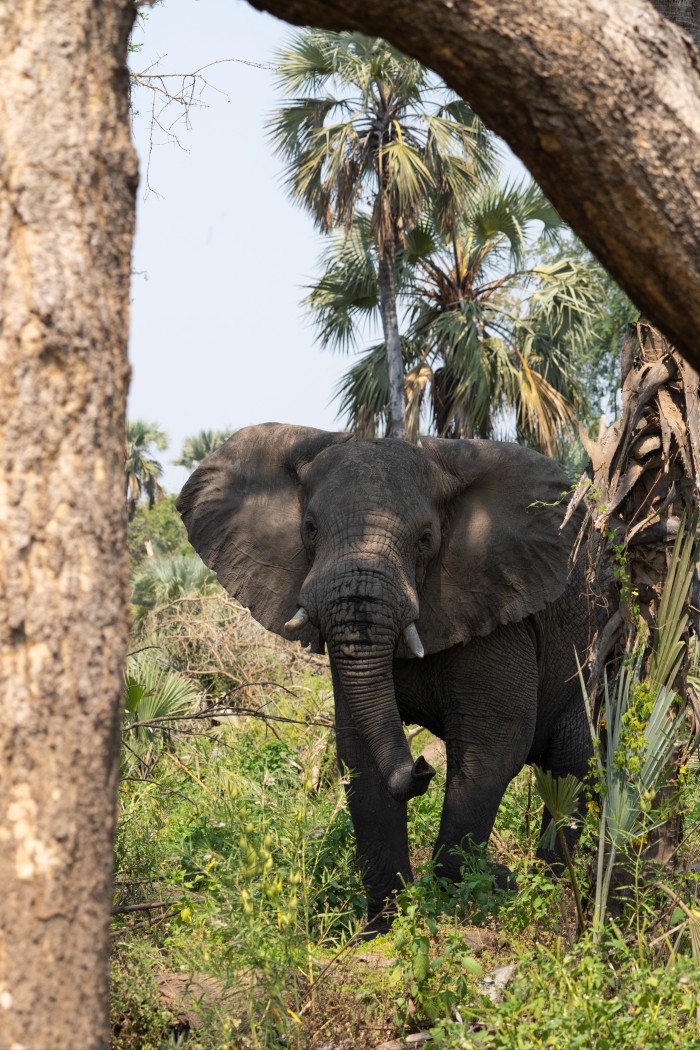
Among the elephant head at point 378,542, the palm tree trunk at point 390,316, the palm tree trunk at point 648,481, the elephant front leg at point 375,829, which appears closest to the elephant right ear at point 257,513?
the elephant head at point 378,542

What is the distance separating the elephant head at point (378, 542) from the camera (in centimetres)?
590

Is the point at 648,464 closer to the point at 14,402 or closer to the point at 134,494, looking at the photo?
the point at 14,402

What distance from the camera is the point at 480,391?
18172 mm

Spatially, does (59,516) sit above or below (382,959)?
above

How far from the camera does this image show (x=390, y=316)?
58.9ft

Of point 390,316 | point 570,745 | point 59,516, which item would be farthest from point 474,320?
point 59,516

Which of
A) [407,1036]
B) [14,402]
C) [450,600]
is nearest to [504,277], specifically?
[450,600]

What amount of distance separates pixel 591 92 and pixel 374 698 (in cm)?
363

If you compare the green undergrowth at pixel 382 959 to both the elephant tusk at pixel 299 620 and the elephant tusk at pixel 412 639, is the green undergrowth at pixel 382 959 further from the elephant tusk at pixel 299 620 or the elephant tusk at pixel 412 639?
the elephant tusk at pixel 412 639

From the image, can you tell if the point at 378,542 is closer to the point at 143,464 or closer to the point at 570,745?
the point at 570,745

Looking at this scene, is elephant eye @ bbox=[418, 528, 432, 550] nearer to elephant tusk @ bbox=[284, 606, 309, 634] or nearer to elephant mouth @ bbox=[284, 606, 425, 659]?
elephant mouth @ bbox=[284, 606, 425, 659]

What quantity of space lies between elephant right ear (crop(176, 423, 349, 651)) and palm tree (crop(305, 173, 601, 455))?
1114 cm

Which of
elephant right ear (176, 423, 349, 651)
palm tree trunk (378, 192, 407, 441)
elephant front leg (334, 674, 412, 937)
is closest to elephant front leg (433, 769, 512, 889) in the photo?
Result: elephant front leg (334, 674, 412, 937)

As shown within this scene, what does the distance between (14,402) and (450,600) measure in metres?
4.45
